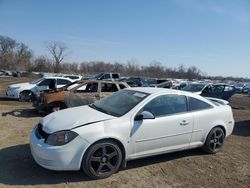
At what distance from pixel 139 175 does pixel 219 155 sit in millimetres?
2396

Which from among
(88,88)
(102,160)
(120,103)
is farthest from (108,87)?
(102,160)

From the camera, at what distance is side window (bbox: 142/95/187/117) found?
5.68m

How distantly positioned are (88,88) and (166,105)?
6011mm

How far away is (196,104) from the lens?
20.7 feet

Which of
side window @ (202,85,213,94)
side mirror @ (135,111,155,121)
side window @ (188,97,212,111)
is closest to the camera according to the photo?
side mirror @ (135,111,155,121)

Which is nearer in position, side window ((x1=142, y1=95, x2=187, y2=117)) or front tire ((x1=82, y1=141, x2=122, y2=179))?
front tire ((x1=82, y1=141, x2=122, y2=179))

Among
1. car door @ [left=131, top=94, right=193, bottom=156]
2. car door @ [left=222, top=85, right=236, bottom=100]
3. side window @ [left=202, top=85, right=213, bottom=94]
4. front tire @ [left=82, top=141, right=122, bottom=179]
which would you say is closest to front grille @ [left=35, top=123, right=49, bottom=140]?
front tire @ [left=82, top=141, right=122, bottom=179]

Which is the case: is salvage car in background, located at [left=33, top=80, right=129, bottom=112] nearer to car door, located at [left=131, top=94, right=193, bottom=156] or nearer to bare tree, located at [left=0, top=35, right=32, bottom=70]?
car door, located at [left=131, top=94, right=193, bottom=156]

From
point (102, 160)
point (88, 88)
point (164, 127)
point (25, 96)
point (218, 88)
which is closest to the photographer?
point (102, 160)

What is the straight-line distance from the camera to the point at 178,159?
6148 mm

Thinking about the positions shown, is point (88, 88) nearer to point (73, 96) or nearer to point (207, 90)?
point (73, 96)

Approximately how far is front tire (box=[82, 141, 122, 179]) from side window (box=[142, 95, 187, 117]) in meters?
1.04

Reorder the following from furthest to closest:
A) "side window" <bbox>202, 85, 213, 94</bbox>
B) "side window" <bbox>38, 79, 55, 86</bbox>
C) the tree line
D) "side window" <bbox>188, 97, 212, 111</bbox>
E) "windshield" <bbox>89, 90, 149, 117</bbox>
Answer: the tree line
"side window" <bbox>202, 85, 213, 94</bbox>
"side window" <bbox>38, 79, 55, 86</bbox>
"side window" <bbox>188, 97, 212, 111</bbox>
"windshield" <bbox>89, 90, 149, 117</bbox>

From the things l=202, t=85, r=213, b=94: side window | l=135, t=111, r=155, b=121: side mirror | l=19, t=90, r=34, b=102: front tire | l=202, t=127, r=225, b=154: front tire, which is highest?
l=135, t=111, r=155, b=121: side mirror
